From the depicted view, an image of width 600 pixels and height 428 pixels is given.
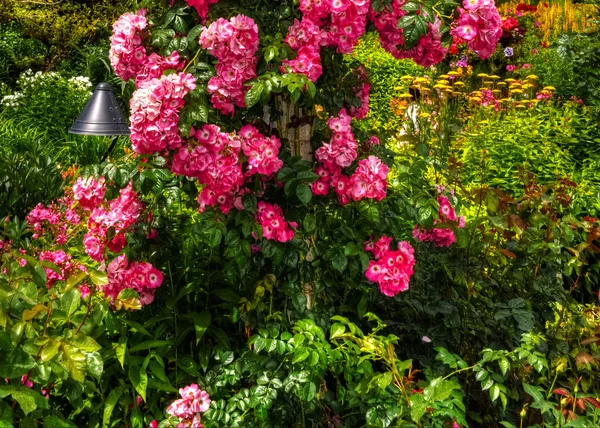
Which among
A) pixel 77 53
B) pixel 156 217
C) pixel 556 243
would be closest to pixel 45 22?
pixel 77 53

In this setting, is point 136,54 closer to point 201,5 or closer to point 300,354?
point 201,5

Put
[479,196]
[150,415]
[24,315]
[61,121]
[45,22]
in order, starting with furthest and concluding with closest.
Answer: [45,22] → [61,121] → [479,196] → [150,415] → [24,315]

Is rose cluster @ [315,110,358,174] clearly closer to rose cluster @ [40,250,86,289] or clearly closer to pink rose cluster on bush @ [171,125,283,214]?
pink rose cluster on bush @ [171,125,283,214]

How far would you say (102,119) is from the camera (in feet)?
13.0

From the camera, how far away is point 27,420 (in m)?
1.85

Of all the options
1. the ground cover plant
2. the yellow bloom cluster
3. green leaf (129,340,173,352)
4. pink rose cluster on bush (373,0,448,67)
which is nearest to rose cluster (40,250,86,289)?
the ground cover plant

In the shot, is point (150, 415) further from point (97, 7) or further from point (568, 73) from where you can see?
point (97, 7)

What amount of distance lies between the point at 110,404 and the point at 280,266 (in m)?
0.69

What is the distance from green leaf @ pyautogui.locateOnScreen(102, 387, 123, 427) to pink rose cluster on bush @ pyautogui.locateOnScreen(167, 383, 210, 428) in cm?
28

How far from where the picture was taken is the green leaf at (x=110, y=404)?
2.25 meters

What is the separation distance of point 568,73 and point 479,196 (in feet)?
15.0

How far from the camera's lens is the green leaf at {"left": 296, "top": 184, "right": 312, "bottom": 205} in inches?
89.4

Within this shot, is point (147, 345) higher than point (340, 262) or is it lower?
lower

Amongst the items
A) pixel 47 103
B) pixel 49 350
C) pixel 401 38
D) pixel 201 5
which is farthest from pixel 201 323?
pixel 47 103
